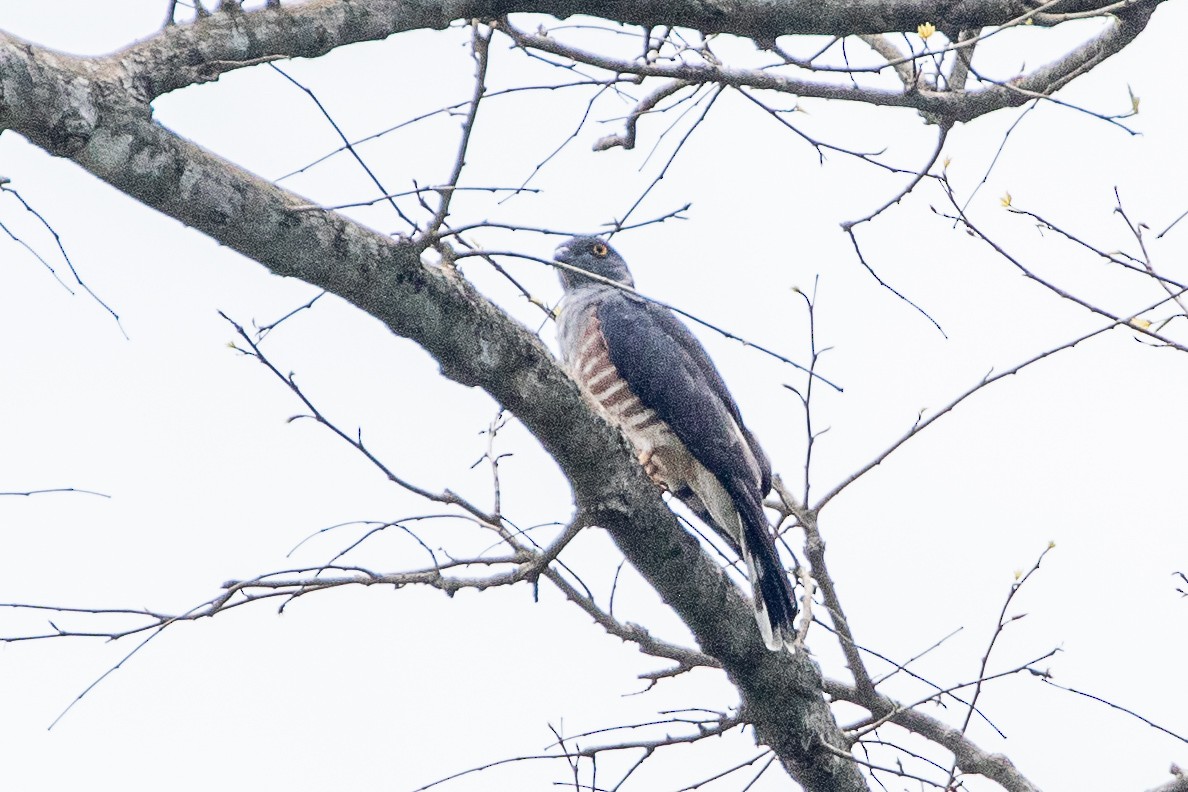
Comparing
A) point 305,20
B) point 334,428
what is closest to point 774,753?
point 334,428

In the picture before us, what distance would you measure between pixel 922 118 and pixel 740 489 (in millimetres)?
1541

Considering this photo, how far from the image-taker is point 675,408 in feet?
17.4

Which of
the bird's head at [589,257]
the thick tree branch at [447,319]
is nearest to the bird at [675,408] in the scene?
the bird's head at [589,257]

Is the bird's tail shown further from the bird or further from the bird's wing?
the bird's wing

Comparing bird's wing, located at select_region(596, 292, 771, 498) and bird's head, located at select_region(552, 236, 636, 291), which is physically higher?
bird's head, located at select_region(552, 236, 636, 291)

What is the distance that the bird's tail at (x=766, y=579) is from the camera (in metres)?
3.93

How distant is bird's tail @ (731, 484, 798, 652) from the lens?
3.93m

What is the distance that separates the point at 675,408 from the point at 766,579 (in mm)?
1116

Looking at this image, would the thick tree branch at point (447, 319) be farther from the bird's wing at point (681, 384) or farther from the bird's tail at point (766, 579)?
the bird's wing at point (681, 384)

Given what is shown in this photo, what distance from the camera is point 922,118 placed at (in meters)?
4.52

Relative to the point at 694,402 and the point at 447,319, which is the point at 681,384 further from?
the point at 447,319

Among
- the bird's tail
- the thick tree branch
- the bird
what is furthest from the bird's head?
the thick tree branch

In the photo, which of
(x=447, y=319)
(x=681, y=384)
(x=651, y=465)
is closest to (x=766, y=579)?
(x=651, y=465)

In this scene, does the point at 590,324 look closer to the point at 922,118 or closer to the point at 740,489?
the point at 740,489
